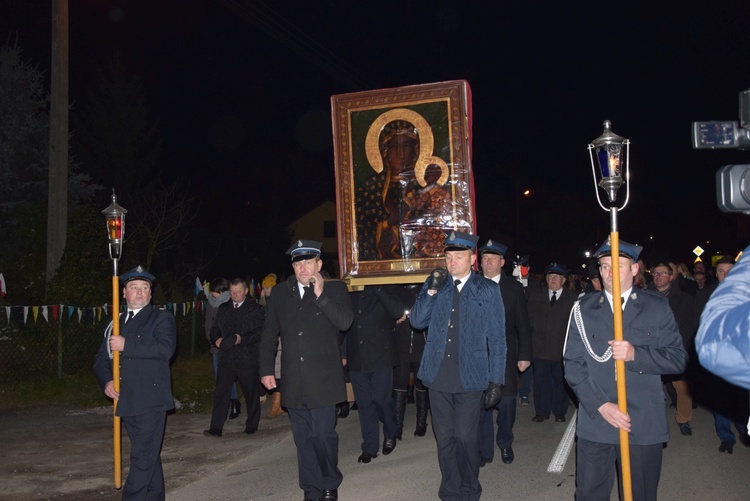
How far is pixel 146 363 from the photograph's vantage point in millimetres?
6098

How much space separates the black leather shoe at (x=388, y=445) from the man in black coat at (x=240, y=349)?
81.6 inches

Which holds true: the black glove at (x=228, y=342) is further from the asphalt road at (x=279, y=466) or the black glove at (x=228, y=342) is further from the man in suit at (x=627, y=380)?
the man in suit at (x=627, y=380)

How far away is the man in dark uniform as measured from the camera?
6.30 m

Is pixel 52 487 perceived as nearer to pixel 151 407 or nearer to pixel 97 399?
pixel 151 407

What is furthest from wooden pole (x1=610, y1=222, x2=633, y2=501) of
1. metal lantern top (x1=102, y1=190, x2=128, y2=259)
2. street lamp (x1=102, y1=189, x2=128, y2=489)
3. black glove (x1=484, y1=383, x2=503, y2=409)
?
metal lantern top (x1=102, y1=190, x2=128, y2=259)

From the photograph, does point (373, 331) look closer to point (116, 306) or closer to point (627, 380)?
point (116, 306)

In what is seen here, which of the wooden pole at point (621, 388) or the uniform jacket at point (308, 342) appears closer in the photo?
the wooden pole at point (621, 388)

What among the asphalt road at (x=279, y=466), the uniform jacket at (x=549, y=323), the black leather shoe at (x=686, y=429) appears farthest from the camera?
the uniform jacket at (x=549, y=323)

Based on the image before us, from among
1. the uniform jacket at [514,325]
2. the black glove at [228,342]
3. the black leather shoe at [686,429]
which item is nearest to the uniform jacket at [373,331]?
the uniform jacket at [514,325]

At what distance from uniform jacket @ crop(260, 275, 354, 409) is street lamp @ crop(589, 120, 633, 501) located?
7.98 ft

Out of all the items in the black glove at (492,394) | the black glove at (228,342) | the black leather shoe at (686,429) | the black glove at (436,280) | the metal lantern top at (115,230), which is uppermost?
the metal lantern top at (115,230)

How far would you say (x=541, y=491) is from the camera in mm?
6777

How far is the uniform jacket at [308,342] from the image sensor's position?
6.32 metres

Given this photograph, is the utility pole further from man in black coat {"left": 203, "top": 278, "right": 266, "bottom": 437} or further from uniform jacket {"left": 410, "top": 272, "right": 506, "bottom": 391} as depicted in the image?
uniform jacket {"left": 410, "top": 272, "right": 506, "bottom": 391}
